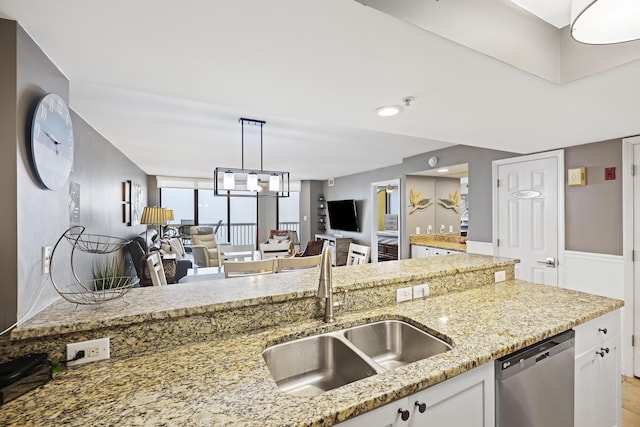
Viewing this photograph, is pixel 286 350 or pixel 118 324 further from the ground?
pixel 118 324

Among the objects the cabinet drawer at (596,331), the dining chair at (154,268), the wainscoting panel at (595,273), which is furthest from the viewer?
the wainscoting panel at (595,273)

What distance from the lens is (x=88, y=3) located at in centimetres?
102

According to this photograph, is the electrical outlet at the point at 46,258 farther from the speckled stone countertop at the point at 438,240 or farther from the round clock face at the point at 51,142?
the speckled stone countertop at the point at 438,240

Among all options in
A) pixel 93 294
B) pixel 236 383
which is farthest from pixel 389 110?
pixel 93 294

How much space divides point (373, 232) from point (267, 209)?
3.69 metres

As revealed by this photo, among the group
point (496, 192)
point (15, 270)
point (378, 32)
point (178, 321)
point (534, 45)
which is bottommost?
point (178, 321)

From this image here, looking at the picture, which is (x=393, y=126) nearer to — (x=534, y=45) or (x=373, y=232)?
(x=534, y=45)

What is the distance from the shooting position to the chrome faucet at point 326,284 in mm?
1392

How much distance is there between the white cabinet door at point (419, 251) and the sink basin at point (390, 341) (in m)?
3.51

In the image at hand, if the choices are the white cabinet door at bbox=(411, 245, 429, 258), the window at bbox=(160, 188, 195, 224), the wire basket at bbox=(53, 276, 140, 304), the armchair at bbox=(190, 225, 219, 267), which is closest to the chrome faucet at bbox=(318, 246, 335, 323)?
the wire basket at bbox=(53, 276, 140, 304)

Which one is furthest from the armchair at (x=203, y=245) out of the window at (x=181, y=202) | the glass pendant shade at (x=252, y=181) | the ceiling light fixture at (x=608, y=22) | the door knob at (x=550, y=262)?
the ceiling light fixture at (x=608, y=22)

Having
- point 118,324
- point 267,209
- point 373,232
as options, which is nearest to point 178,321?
point 118,324

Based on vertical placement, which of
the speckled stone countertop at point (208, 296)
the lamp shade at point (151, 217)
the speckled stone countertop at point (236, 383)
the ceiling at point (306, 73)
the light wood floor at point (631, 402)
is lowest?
the light wood floor at point (631, 402)

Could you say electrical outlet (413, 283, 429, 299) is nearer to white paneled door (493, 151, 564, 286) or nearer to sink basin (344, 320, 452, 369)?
sink basin (344, 320, 452, 369)
